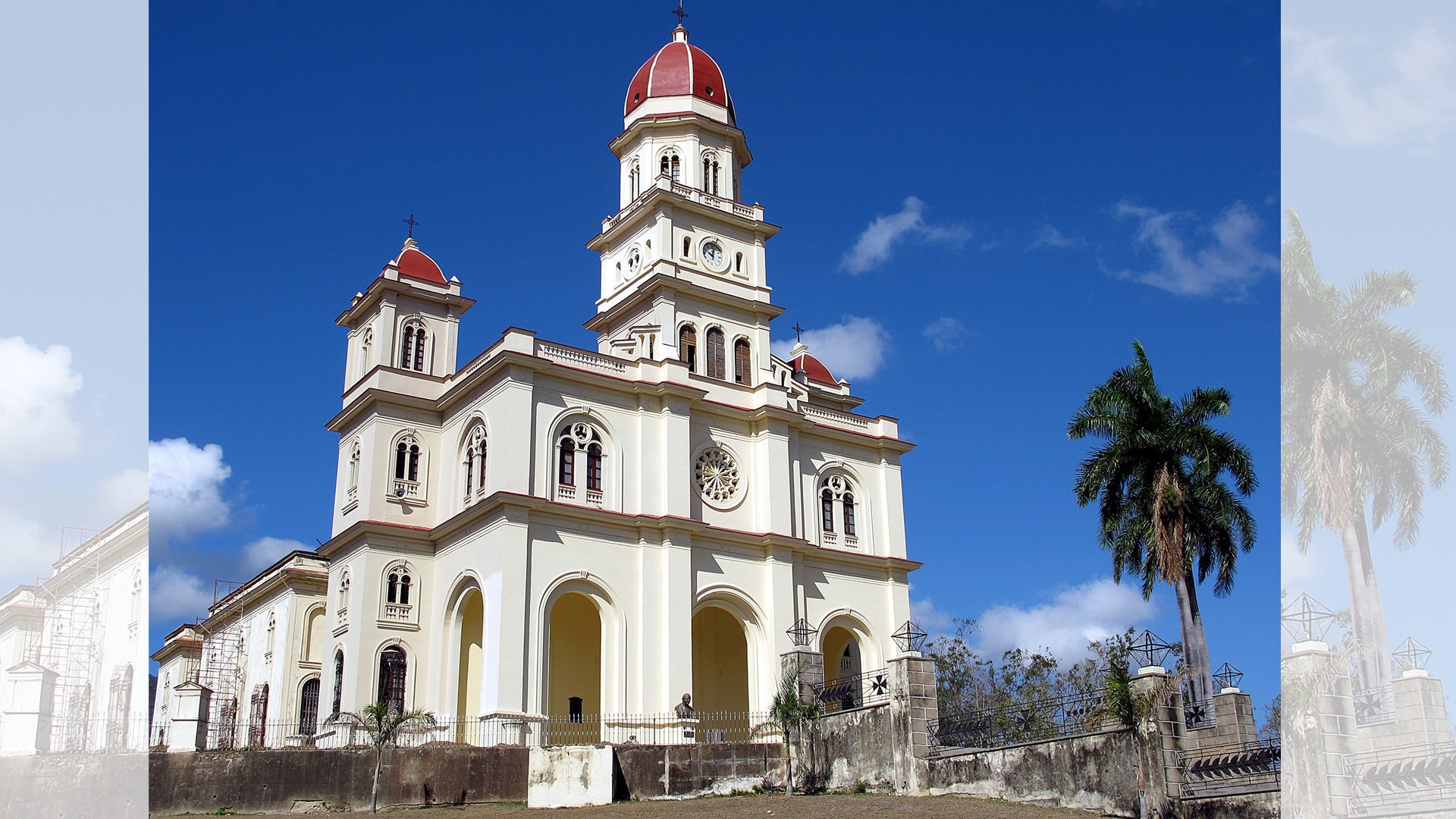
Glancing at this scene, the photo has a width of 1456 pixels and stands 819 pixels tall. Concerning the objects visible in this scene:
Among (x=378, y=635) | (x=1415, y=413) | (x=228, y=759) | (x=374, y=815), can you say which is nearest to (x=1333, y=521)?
(x=1415, y=413)

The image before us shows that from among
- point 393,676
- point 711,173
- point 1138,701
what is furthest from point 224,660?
point 1138,701

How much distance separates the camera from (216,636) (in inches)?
1809

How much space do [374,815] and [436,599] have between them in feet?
35.6

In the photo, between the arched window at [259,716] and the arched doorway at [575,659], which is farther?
the arched window at [259,716]

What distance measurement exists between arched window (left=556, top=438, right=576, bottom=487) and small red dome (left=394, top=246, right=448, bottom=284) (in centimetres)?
813

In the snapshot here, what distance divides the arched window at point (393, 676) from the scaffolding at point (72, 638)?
40.5ft

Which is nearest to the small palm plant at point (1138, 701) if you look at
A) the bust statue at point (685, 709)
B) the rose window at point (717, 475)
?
the bust statue at point (685, 709)

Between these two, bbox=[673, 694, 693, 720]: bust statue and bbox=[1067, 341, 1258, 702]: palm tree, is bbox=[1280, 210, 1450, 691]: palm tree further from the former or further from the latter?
bbox=[673, 694, 693, 720]: bust statue

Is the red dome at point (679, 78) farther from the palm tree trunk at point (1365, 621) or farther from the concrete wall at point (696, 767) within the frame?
the palm tree trunk at point (1365, 621)

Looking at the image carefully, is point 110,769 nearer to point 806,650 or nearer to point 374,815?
point 374,815

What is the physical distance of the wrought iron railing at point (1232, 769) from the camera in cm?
1969

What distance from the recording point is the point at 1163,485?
2822 centimetres

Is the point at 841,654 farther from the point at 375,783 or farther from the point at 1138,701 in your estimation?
the point at 1138,701

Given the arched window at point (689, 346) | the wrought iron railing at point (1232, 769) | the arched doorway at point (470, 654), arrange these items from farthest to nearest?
the arched window at point (689, 346) < the arched doorway at point (470, 654) < the wrought iron railing at point (1232, 769)
